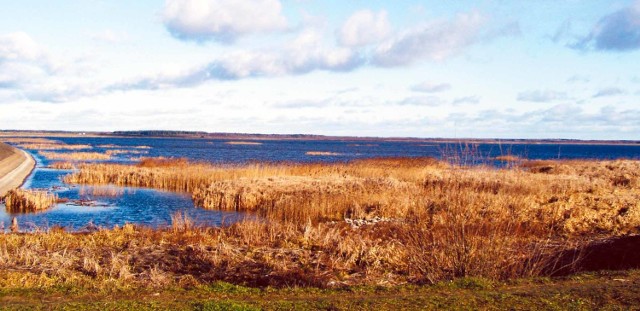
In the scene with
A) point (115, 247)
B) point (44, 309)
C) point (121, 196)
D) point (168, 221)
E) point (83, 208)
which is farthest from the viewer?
point (121, 196)

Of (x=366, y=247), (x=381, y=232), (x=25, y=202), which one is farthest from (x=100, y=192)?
(x=366, y=247)

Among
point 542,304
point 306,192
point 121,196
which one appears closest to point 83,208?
point 121,196

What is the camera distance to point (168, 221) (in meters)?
22.3

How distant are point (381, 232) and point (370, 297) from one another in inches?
308

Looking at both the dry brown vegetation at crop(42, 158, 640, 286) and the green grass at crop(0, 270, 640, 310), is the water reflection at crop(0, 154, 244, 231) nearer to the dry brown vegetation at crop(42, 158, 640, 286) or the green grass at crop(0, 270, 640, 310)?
the dry brown vegetation at crop(42, 158, 640, 286)

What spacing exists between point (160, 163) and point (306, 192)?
24.8 metres

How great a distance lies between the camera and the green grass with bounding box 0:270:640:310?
26.5ft

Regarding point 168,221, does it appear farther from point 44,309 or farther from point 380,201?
point 44,309

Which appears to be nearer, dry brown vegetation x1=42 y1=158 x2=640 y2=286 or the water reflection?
dry brown vegetation x1=42 y1=158 x2=640 y2=286

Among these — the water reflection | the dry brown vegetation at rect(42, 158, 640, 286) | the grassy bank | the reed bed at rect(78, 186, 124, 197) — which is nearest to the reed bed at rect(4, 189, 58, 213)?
the water reflection

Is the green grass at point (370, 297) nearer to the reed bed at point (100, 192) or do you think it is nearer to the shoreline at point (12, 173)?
the reed bed at point (100, 192)

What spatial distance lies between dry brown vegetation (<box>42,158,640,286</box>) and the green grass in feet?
3.18

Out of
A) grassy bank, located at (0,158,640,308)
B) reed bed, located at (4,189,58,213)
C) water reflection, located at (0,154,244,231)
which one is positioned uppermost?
grassy bank, located at (0,158,640,308)

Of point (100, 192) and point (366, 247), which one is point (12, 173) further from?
point (366, 247)
